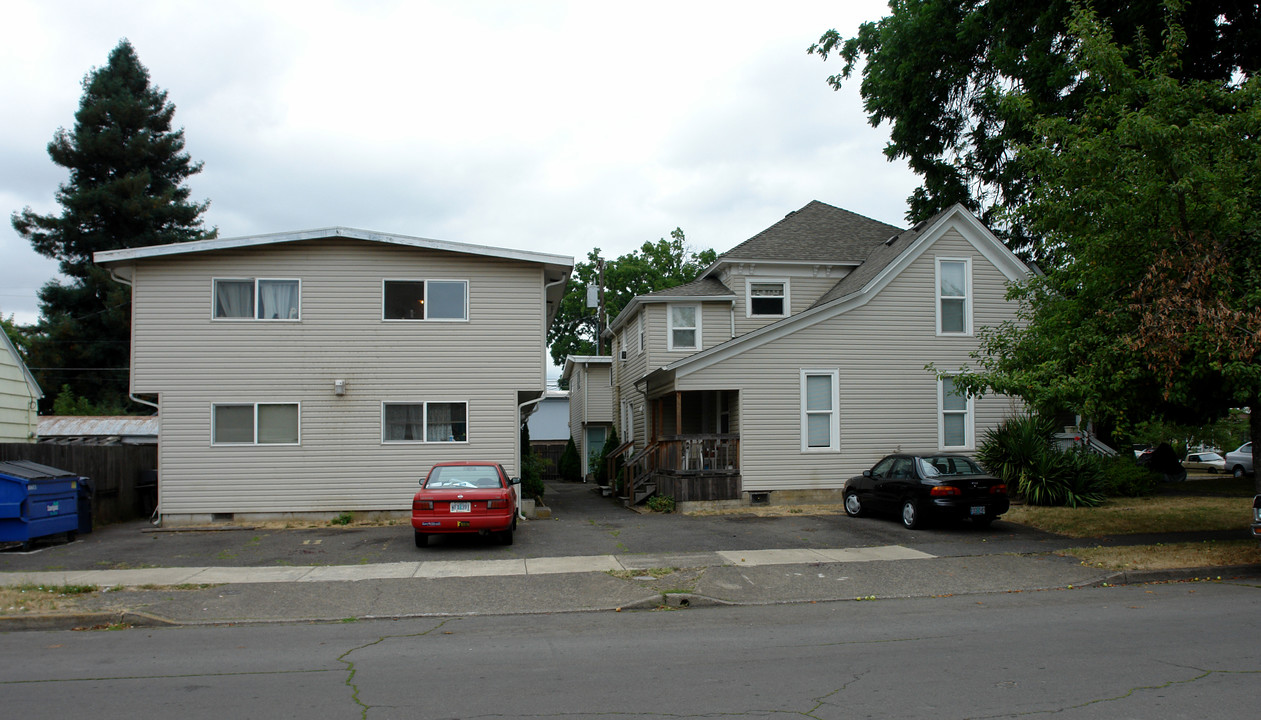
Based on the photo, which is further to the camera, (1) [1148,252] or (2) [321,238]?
(2) [321,238]

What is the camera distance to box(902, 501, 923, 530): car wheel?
50.5 ft

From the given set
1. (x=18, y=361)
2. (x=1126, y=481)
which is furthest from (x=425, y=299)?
(x=1126, y=481)

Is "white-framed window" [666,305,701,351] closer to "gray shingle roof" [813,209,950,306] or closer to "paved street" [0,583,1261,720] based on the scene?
"gray shingle roof" [813,209,950,306]

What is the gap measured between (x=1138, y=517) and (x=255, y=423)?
17993mm

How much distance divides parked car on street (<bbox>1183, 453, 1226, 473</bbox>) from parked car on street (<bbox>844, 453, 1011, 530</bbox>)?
1373 inches

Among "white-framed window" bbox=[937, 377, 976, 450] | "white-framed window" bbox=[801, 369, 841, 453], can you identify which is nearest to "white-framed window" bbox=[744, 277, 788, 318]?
"white-framed window" bbox=[801, 369, 841, 453]

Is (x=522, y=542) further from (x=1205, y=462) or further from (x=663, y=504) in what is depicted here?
(x=1205, y=462)

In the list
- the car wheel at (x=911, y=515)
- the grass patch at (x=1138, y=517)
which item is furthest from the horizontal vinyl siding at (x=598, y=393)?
the car wheel at (x=911, y=515)

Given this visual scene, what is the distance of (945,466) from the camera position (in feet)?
51.0

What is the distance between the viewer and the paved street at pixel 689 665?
5.93m

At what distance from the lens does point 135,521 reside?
733 inches

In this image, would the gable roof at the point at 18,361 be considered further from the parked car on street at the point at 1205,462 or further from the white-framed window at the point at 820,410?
the parked car on street at the point at 1205,462

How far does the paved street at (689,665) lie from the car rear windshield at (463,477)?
4.83 meters

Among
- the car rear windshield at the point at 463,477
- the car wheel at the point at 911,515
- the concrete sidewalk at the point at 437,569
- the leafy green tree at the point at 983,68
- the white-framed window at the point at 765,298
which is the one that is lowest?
the concrete sidewalk at the point at 437,569
